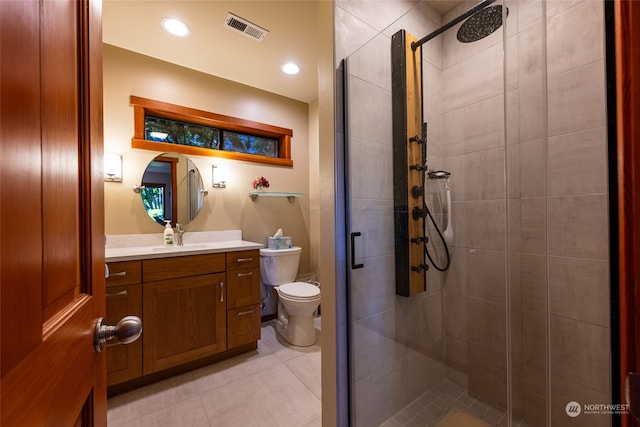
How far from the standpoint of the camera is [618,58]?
0.47 metres

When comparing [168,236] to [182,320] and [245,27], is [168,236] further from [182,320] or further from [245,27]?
[245,27]

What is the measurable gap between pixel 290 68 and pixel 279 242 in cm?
168

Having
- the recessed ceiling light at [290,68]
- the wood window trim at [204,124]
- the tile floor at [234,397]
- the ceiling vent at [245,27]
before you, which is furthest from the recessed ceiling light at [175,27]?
the tile floor at [234,397]

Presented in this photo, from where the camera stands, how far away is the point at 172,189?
7.50 feet

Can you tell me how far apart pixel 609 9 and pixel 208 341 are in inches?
93.6

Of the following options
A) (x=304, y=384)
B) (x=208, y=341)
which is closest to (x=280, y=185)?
(x=208, y=341)

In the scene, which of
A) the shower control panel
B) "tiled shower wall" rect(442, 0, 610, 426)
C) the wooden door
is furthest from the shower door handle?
the wooden door

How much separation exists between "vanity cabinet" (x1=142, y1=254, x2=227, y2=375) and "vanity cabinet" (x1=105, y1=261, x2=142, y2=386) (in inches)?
1.5

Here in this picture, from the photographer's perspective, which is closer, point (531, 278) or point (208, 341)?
point (531, 278)

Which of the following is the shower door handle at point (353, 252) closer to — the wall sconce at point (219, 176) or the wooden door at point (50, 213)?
the wooden door at point (50, 213)

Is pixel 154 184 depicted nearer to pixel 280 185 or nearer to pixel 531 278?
pixel 280 185

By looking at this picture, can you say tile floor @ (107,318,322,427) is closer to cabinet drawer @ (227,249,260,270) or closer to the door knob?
cabinet drawer @ (227,249,260,270)

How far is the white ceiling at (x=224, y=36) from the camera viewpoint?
1.64 m

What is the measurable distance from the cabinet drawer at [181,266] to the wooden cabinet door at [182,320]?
0.04 meters
